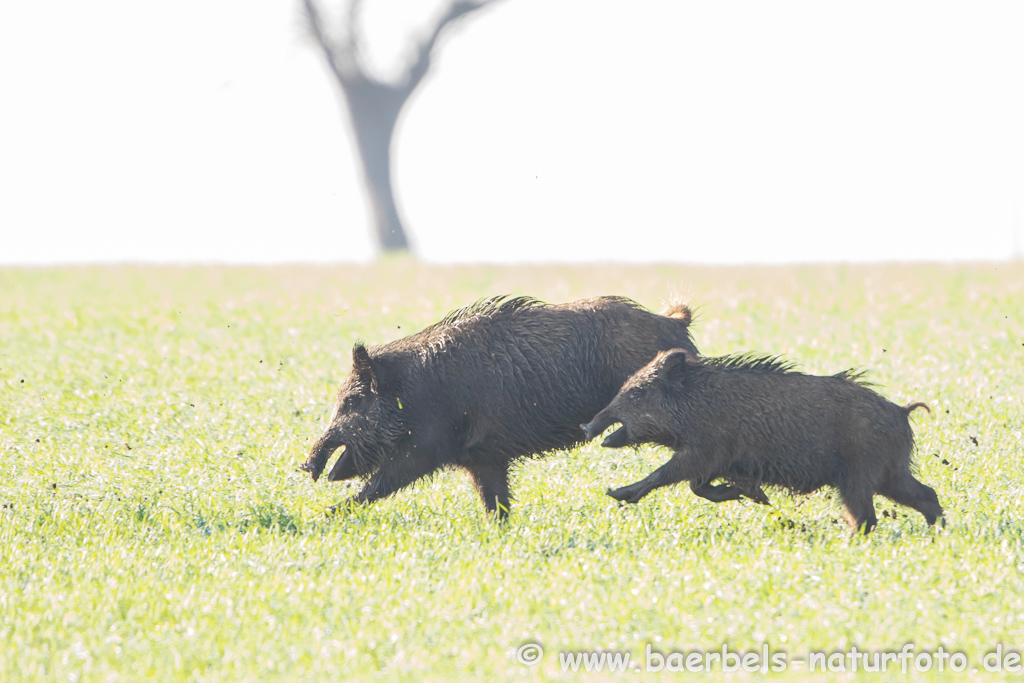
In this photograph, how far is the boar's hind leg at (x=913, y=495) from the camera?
6.90 metres

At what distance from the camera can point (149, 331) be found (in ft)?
57.0

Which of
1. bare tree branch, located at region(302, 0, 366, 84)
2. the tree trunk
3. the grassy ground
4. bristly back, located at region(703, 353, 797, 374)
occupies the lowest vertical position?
the grassy ground

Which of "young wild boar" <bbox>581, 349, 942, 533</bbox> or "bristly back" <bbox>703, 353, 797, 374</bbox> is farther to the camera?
"bristly back" <bbox>703, 353, 797, 374</bbox>

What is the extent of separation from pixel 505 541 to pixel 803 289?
1462 centimetres

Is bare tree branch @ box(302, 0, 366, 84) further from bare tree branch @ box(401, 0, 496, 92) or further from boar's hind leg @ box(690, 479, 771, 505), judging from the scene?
boar's hind leg @ box(690, 479, 771, 505)

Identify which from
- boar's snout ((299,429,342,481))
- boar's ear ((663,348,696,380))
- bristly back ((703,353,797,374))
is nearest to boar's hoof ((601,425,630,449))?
boar's ear ((663,348,696,380))

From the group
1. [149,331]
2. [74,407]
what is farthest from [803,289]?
[74,407]

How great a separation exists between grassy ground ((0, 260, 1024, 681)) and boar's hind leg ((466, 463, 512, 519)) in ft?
0.50

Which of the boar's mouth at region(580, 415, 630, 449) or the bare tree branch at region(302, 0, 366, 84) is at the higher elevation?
the bare tree branch at region(302, 0, 366, 84)

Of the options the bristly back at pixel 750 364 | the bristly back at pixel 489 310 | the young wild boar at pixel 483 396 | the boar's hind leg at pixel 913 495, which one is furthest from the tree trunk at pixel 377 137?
the boar's hind leg at pixel 913 495

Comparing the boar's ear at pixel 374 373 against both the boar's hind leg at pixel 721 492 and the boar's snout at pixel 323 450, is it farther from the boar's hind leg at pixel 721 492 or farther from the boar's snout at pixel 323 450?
the boar's hind leg at pixel 721 492

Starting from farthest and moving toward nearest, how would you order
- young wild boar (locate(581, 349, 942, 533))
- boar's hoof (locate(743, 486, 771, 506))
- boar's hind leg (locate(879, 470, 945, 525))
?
1. boar's hoof (locate(743, 486, 771, 506))
2. boar's hind leg (locate(879, 470, 945, 525))
3. young wild boar (locate(581, 349, 942, 533))

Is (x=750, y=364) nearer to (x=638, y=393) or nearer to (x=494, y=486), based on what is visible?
(x=638, y=393)

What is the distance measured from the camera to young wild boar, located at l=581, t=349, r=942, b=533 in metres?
6.79
